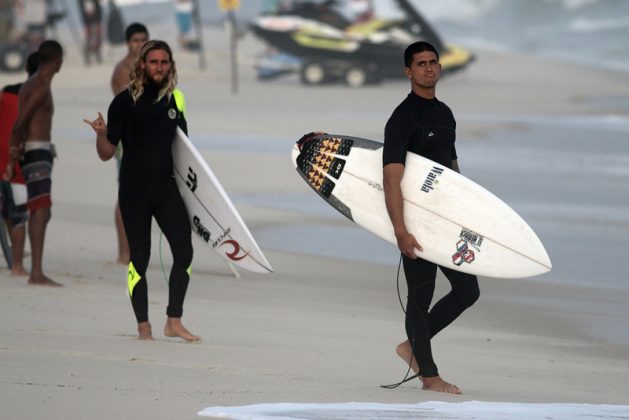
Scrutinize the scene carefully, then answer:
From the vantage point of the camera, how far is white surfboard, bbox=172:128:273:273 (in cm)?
650

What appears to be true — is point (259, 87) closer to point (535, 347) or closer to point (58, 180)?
point (58, 180)

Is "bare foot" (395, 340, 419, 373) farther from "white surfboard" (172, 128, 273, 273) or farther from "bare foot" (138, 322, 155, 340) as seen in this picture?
"bare foot" (138, 322, 155, 340)

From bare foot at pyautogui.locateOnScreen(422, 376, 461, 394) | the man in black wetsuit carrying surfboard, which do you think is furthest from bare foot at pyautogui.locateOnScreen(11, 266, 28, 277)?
bare foot at pyautogui.locateOnScreen(422, 376, 461, 394)

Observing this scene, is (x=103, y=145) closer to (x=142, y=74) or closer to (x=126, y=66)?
(x=142, y=74)

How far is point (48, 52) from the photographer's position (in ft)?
25.5

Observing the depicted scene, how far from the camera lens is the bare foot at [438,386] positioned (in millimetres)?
5578

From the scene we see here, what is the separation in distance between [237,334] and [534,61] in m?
32.0

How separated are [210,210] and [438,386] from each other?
5.23ft

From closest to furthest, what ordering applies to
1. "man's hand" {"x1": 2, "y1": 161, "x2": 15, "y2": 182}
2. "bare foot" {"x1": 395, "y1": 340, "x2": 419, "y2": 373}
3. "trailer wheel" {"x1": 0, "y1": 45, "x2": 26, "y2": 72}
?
"bare foot" {"x1": 395, "y1": 340, "x2": 419, "y2": 373}
"man's hand" {"x1": 2, "y1": 161, "x2": 15, "y2": 182}
"trailer wheel" {"x1": 0, "y1": 45, "x2": 26, "y2": 72}

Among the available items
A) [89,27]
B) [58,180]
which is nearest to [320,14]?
[89,27]

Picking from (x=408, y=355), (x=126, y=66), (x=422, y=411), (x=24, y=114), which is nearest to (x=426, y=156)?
(x=408, y=355)

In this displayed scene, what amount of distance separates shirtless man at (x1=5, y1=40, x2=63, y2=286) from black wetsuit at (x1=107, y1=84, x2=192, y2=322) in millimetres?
1755

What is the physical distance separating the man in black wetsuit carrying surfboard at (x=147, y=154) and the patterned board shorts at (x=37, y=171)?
1902 millimetres

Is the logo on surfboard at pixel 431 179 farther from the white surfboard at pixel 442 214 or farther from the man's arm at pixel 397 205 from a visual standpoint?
the man's arm at pixel 397 205
